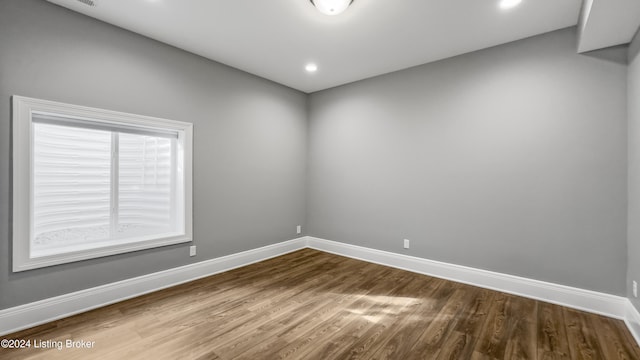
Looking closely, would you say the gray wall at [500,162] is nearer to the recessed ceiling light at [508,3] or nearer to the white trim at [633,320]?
the white trim at [633,320]

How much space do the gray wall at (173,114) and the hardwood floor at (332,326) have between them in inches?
17.4

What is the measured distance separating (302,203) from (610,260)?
3898 millimetres

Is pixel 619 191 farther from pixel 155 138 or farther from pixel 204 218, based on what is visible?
pixel 155 138

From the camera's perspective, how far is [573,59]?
269cm

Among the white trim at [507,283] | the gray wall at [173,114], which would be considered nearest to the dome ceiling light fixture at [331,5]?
the gray wall at [173,114]

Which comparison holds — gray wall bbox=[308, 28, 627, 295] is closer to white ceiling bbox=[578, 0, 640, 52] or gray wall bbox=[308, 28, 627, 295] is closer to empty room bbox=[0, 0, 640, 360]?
empty room bbox=[0, 0, 640, 360]

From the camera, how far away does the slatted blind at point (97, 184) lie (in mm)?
2457

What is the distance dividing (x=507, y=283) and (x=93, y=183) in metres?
4.57

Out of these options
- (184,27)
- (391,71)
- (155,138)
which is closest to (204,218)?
(155,138)

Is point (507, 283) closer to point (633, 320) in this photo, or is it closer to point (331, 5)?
point (633, 320)

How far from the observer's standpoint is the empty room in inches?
87.2

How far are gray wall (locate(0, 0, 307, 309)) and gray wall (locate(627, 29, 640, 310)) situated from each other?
3969 mm

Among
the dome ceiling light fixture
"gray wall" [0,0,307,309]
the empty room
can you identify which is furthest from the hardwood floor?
the dome ceiling light fixture

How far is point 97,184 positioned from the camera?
275 cm
